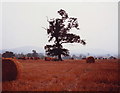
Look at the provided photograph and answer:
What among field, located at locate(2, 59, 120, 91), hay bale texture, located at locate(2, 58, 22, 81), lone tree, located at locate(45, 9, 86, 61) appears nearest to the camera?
field, located at locate(2, 59, 120, 91)

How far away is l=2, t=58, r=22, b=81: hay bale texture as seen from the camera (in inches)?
395

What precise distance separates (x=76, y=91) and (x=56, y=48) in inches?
1316

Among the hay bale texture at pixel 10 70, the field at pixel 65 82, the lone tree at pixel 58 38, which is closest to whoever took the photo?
the field at pixel 65 82

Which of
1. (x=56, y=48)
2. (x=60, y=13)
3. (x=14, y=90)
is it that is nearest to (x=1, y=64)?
(x=14, y=90)

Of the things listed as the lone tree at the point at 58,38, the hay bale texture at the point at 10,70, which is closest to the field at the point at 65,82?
the hay bale texture at the point at 10,70

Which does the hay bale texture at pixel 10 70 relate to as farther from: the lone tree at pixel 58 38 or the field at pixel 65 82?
the lone tree at pixel 58 38

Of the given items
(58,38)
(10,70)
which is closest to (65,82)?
(10,70)

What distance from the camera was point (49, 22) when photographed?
4034 centimetres

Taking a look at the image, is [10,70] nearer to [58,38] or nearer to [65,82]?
[65,82]

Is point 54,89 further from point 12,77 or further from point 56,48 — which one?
point 56,48

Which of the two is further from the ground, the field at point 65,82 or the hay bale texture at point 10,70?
the hay bale texture at point 10,70

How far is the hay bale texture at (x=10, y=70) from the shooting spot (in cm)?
1004

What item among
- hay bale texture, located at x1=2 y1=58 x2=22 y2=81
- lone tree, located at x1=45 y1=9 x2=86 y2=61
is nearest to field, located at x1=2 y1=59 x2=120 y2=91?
hay bale texture, located at x1=2 y1=58 x2=22 y2=81

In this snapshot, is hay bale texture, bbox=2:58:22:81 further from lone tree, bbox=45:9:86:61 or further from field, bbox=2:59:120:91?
lone tree, bbox=45:9:86:61
